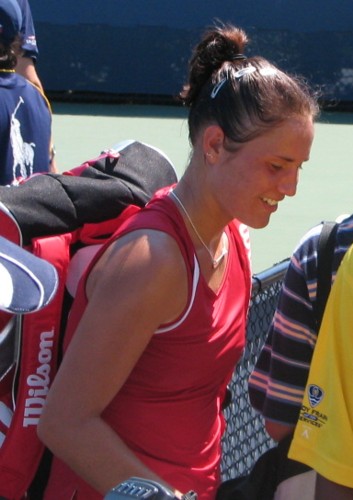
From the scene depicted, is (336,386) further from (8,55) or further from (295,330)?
(8,55)

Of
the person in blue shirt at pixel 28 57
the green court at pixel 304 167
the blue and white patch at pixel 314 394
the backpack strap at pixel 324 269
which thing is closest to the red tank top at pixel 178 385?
the backpack strap at pixel 324 269

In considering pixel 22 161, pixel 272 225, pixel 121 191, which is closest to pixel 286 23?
pixel 272 225

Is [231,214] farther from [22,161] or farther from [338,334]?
[22,161]

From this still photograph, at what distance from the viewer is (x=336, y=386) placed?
1.47 metres

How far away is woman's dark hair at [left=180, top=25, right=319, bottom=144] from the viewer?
1.93m

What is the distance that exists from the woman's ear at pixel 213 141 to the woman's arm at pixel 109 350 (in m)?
0.22

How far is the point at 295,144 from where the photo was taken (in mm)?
1919

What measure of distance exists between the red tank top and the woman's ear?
115 mm

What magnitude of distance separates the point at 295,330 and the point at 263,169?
348 millimetres

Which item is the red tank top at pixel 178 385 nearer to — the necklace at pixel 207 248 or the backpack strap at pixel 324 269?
the necklace at pixel 207 248

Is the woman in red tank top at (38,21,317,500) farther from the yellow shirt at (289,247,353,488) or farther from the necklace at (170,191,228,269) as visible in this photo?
the yellow shirt at (289,247,353,488)

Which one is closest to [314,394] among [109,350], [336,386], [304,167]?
[336,386]

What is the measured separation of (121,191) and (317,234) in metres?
0.57

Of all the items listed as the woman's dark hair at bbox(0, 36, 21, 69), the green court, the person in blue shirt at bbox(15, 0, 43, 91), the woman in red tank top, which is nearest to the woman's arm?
the woman in red tank top
